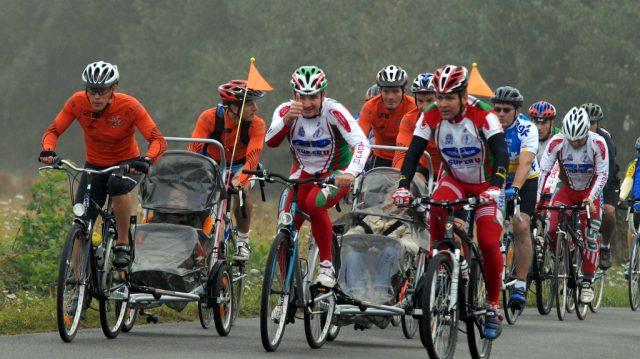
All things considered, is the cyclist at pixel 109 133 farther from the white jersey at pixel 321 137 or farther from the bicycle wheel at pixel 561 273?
the bicycle wheel at pixel 561 273

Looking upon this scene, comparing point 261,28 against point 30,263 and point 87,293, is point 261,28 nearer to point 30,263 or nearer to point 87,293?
point 30,263

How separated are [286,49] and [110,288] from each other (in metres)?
44.8

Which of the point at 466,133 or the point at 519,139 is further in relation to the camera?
the point at 519,139

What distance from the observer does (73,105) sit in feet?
38.1

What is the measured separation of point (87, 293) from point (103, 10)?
183ft

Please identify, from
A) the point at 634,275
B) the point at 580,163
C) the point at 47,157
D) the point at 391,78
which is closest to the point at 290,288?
the point at 47,157

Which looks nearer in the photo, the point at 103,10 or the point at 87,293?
the point at 87,293

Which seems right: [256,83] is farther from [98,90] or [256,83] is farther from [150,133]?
[98,90]

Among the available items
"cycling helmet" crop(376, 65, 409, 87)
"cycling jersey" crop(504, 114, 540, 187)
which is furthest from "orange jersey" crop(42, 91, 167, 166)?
"cycling jersey" crop(504, 114, 540, 187)

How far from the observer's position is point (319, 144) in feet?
37.4

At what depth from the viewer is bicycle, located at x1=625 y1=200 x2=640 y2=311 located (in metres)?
18.4

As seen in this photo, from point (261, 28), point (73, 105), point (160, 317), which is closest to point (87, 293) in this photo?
point (73, 105)

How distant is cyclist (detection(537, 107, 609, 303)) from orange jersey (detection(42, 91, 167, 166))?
585 centimetres

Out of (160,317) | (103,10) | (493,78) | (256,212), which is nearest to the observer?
(160,317)
